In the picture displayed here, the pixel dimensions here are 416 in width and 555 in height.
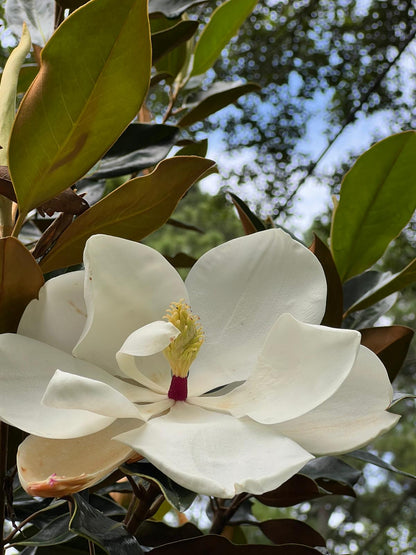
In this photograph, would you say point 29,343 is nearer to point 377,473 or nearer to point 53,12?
point 53,12

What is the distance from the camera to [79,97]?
19.2 inches

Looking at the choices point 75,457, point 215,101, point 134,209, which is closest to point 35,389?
point 75,457

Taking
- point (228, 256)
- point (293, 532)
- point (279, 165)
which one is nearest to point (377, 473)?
point (279, 165)

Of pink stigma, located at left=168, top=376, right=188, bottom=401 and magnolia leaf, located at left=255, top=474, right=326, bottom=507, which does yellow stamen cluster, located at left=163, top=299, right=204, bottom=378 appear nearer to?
pink stigma, located at left=168, top=376, right=188, bottom=401

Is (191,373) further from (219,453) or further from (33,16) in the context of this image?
(33,16)

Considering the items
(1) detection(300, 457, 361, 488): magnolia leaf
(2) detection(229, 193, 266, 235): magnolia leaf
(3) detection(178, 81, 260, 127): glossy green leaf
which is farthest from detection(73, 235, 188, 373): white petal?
(3) detection(178, 81, 260, 127): glossy green leaf

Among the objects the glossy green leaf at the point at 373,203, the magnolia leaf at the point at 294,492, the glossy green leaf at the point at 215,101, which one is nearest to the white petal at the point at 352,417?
the magnolia leaf at the point at 294,492

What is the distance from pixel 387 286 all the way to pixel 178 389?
1.24 feet

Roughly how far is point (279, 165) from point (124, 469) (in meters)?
3.36

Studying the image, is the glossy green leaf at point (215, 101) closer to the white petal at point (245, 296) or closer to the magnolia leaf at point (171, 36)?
the magnolia leaf at point (171, 36)

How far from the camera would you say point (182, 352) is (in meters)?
0.53

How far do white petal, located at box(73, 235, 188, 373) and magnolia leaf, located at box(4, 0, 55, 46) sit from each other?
17.3 inches

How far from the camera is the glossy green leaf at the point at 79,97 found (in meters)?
0.47

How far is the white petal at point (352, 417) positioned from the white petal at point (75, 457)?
4.2 inches
